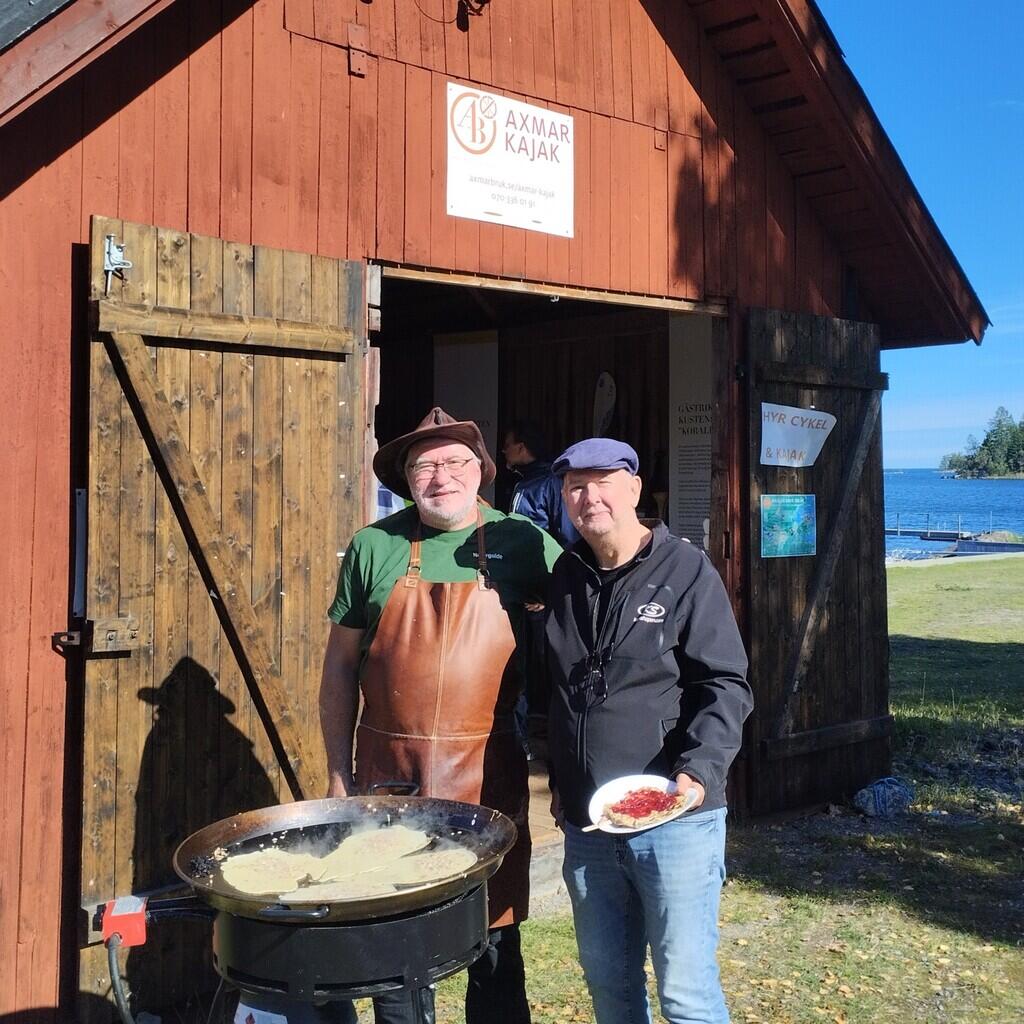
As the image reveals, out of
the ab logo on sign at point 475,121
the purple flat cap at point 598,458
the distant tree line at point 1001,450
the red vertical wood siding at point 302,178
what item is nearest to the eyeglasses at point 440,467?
the purple flat cap at point 598,458

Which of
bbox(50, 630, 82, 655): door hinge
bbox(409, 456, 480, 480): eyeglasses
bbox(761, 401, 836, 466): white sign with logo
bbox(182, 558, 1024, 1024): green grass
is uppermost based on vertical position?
bbox(761, 401, 836, 466): white sign with logo

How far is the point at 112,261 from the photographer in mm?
4234

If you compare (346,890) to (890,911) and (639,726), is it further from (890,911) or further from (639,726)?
(890,911)

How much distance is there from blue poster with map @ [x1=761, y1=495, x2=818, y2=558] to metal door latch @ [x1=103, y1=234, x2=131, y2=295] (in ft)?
12.9

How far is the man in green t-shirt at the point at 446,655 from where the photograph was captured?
3.46 meters

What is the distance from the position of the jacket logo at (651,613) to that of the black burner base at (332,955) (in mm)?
945

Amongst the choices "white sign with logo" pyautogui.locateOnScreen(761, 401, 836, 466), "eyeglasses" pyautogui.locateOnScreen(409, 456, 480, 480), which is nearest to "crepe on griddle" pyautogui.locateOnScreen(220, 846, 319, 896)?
"eyeglasses" pyautogui.locateOnScreen(409, 456, 480, 480)

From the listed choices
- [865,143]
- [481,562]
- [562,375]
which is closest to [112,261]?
[481,562]

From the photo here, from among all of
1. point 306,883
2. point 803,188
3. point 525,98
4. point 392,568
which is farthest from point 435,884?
point 803,188

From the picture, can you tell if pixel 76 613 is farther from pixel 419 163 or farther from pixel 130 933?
pixel 419 163

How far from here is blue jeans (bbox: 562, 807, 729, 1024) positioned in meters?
3.10

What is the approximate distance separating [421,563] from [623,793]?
95cm

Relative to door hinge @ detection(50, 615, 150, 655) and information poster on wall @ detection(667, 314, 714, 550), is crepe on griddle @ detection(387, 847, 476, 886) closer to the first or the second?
door hinge @ detection(50, 615, 150, 655)

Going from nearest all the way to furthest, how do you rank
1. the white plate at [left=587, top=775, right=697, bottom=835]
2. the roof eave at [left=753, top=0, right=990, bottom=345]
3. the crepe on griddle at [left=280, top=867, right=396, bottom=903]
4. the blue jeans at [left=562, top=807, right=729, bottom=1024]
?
the crepe on griddle at [left=280, top=867, right=396, bottom=903]
the white plate at [left=587, top=775, right=697, bottom=835]
the blue jeans at [left=562, top=807, right=729, bottom=1024]
the roof eave at [left=753, top=0, right=990, bottom=345]
